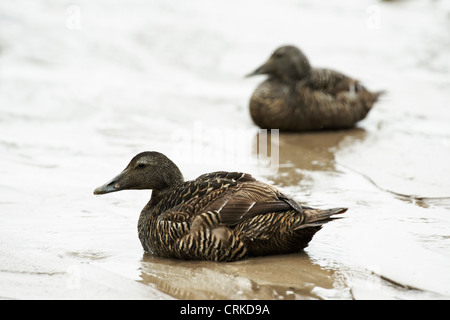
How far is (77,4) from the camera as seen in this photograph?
15719 mm

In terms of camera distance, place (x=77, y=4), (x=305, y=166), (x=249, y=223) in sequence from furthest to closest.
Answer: (x=77, y=4) < (x=305, y=166) < (x=249, y=223)

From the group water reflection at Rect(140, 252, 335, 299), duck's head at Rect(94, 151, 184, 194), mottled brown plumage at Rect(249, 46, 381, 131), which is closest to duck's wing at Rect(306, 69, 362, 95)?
mottled brown plumage at Rect(249, 46, 381, 131)

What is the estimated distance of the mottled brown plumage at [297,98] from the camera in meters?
9.88

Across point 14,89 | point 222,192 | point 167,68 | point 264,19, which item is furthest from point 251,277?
point 264,19

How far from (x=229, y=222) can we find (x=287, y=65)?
477 cm

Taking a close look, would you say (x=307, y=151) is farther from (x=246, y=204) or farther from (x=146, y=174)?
(x=246, y=204)

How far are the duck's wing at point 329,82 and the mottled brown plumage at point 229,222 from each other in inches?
175

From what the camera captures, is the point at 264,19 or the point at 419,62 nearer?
the point at 419,62

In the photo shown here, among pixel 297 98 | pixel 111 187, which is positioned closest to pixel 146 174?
pixel 111 187

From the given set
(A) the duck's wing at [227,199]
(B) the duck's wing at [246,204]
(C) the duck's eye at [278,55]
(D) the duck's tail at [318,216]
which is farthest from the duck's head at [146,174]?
(C) the duck's eye at [278,55]

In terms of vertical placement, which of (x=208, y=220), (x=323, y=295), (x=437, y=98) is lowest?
(x=323, y=295)

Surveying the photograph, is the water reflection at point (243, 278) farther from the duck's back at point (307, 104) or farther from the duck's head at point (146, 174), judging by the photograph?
the duck's back at point (307, 104)

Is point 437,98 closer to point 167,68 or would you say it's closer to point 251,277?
point 167,68

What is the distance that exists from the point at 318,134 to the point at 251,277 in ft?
16.4
